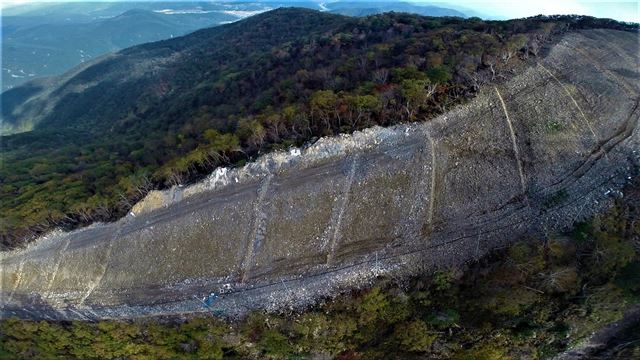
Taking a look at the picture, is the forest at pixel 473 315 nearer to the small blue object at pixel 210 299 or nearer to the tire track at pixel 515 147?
the small blue object at pixel 210 299

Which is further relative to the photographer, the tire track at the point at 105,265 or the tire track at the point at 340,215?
the tire track at the point at 105,265

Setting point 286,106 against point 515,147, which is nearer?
point 515,147

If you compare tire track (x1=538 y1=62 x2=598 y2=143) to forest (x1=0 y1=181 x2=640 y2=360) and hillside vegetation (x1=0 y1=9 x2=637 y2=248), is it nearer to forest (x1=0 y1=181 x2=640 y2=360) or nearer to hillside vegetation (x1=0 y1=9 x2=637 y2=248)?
hillside vegetation (x1=0 y1=9 x2=637 y2=248)

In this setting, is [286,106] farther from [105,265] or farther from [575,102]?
[575,102]

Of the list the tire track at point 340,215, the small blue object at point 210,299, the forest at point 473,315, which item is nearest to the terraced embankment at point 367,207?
the tire track at point 340,215

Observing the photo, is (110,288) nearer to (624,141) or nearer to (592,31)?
(624,141)

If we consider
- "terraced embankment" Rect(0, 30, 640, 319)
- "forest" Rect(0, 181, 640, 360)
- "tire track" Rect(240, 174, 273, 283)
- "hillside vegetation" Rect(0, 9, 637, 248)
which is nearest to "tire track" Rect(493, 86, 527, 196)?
"terraced embankment" Rect(0, 30, 640, 319)

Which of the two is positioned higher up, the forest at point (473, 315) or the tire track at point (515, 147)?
the tire track at point (515, 147)

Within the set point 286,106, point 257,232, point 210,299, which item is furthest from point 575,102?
point 210,299
